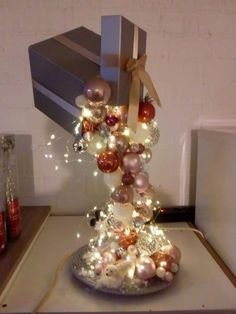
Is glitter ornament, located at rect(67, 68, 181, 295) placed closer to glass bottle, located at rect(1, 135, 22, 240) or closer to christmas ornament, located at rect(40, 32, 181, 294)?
christmas ornament, located at rect(40, 32, 181, 294)

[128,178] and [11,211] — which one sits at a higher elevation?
[128,178]

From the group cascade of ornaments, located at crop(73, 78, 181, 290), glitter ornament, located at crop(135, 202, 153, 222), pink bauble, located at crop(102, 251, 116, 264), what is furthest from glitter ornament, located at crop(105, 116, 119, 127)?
pink bauble, located at crop(102, 251, 116, 264)

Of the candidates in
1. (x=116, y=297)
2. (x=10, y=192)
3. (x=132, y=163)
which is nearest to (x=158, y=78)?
(x=132, y=163)

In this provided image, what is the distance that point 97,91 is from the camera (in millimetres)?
727

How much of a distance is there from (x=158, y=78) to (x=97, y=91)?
2.06ft

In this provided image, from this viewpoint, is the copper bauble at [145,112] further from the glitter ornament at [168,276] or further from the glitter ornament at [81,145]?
the glitter ornament at [168,276]

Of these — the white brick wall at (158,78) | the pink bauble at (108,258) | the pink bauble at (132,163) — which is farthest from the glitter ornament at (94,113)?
the white brick wall at (158,78)

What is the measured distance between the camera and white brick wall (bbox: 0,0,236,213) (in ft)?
4.13

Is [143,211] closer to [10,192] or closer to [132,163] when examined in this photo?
[132,163]

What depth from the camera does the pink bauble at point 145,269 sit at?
780 millimetres

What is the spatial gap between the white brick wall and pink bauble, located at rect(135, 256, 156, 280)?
593 mm

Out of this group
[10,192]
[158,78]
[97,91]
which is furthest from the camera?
[158,78]

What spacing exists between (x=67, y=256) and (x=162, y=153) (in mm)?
602

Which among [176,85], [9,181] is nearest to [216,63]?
[176,85]
